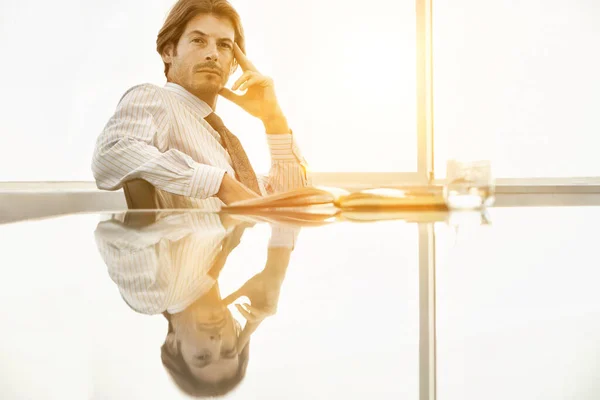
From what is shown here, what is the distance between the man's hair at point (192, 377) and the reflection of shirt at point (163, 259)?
7 centimetres

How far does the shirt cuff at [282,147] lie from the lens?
2.20 m

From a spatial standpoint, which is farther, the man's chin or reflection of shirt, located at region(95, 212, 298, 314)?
the man's chin

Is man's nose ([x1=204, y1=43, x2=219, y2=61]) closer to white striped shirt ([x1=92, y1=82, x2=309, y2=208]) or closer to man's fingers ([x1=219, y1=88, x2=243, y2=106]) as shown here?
white striped shirt ([x1=92, y1=82, x2=309, y2=208])

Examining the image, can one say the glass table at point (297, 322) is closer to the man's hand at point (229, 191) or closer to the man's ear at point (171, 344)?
the man's ear at point (171, 344)

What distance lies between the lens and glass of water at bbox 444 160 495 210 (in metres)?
1.24

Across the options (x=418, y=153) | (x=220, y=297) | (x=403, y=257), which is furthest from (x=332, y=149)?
(x=220, y=297)

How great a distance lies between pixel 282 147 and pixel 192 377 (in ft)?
6.52

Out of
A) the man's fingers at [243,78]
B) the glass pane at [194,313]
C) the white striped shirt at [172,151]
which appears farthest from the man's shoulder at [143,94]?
the glass pane at [194,313]

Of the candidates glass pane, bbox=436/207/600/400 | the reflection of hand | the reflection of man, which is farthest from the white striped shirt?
the reflection of hand

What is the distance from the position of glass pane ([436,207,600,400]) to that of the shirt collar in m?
1.47

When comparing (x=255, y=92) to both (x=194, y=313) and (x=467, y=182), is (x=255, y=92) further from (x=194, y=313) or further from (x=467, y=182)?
(x=194, y=313)

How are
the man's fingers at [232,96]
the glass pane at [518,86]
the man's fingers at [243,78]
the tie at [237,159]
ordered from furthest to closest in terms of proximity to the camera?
the glass pane at [518,86] < the man's fingers at [232,96] < the man's fingers at [243,78] < the tie at [237,159]

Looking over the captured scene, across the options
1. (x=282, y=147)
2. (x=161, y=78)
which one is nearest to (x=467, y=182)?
(x=282, y=147)

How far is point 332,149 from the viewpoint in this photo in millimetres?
3027
